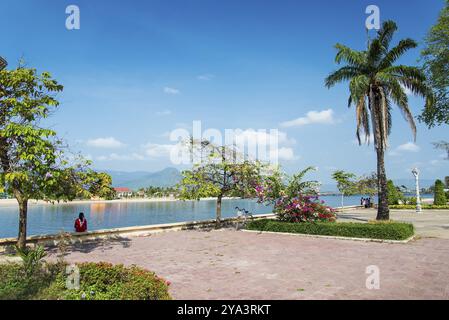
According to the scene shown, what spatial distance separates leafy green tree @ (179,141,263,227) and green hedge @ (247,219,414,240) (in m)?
2.73

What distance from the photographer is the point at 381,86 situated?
21.5 meters

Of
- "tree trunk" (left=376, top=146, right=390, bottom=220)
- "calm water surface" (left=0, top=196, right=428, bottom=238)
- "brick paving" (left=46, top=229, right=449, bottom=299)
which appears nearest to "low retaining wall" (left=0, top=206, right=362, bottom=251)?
"brick paving" (left=46, top=229, right=449, bottom=299)

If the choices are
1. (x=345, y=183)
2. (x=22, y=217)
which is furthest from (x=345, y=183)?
(x=22, y=217)

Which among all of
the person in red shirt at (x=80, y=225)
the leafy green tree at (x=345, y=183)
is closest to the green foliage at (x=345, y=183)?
the leafy green tree at (x=345, y=183)

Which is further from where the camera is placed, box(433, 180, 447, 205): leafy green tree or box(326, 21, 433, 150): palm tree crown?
box(433, 180, 447, 205): leafy green tree

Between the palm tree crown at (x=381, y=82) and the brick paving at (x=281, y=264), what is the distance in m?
8.13

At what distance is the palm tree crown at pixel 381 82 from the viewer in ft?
68.0

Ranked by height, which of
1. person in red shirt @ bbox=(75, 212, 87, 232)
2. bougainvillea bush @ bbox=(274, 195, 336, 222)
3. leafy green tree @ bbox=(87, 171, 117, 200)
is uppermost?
leafy green tree @ bbox=(87, 171, 117, 200)

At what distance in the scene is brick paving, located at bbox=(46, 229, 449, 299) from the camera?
7.85 metres

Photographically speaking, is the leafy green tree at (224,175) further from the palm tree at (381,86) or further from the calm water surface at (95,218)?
the palm tree at (381,86)

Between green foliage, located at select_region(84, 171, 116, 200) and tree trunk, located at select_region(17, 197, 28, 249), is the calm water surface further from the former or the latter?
green foliage, located at select_region(84, 171, 116, 200)
